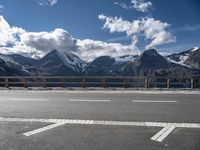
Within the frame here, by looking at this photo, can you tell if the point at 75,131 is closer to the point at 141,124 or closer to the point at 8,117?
the point at 141,124

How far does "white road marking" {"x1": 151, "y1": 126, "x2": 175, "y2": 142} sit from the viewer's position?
7.50 meters

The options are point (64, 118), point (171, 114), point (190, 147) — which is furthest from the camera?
point (171, 114)

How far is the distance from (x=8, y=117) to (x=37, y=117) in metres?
1.08

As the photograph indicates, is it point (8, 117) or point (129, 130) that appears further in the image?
point (8, 117)

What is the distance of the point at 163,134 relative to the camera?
795 cm

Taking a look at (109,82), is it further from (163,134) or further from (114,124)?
(163,134)

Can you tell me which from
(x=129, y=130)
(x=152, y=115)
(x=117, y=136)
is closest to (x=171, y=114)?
(x=152, y=115)

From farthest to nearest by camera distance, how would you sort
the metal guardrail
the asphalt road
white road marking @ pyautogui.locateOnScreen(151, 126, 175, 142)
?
the metal guardrail → white road marking @ pyautogui.locateOnScreen(151, 126, 175, 142) → the asphalt road

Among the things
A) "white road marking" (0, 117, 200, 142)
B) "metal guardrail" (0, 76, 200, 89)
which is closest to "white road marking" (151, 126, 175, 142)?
"white road marking" (0, 117, 200, 142)

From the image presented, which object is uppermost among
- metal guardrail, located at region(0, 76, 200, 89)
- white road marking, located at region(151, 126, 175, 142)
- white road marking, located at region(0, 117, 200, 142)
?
metal guardrail, located at region(0, 76, 200, 89)

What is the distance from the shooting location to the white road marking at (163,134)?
750cm

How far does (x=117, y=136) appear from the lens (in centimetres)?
775

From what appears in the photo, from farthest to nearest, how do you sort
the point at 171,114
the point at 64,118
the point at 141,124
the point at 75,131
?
the point at 171,114 < the point at 64,118 < the point at 141,124 < the point at 75,131

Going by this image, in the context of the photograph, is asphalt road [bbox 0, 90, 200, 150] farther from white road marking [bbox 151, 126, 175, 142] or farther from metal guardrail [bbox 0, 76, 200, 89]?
metal guardrail [bbox 0, 76, 200, 89]
